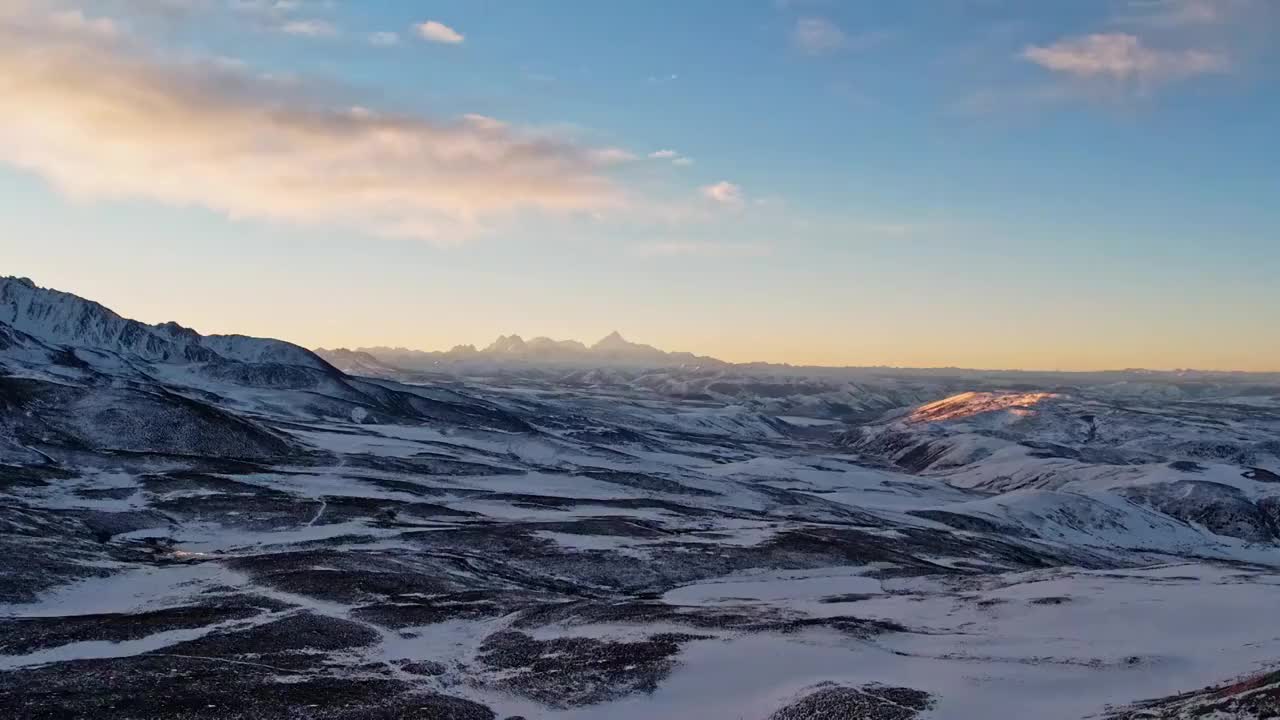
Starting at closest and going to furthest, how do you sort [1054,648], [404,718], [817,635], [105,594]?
1. [404,718]
2. [1054,648]
3. [817,635]
4. [105,594]

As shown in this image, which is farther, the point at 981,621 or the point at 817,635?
the point at 981,621

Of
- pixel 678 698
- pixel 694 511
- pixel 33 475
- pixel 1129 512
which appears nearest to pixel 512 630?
pixel 678 698

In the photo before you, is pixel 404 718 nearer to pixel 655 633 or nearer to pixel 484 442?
pixel 655 633

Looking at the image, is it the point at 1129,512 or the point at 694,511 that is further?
the point at 1129,512

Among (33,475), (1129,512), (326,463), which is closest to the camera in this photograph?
(33,475)

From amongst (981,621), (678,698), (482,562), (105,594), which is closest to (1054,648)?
(981,621)

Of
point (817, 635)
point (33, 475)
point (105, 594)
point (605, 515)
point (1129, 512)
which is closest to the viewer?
point (817, 635)

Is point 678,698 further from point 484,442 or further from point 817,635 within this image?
point 484,442

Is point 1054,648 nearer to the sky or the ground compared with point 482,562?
nearer to the sky

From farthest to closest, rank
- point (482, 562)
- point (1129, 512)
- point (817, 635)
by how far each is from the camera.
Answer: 1. point (1129, 512)
2. point (482, 562)
3. point (817, 635)
